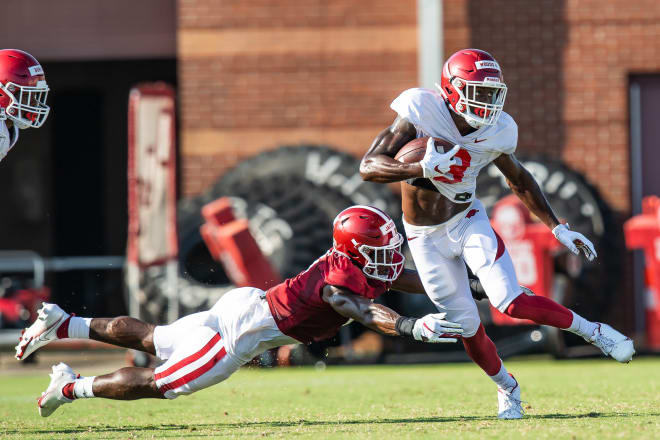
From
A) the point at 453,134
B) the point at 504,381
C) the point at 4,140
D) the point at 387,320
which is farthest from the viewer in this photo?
the point at 4,140

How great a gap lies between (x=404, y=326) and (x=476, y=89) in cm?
143

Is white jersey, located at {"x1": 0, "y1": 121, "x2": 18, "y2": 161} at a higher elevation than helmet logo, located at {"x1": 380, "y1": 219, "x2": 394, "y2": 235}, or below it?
higher

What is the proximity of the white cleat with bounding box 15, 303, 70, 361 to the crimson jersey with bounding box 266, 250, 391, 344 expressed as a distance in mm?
1140

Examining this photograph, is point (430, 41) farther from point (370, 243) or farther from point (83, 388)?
point (83, 388)

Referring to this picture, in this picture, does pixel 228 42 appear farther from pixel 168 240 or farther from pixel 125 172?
pixel 125 172

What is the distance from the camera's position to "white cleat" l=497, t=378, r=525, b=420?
19.2ft

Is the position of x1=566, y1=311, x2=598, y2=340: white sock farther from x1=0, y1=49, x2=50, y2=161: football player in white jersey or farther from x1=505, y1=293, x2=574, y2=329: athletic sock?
x1=0, y1=49, x2=50, y2=161: football player in white jersey

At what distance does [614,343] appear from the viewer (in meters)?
5.58

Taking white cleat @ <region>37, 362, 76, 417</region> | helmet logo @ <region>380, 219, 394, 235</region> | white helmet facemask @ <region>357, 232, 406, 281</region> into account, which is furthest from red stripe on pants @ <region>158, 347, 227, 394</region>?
helmet logo @ <region>380, 219, 394, 235</region>

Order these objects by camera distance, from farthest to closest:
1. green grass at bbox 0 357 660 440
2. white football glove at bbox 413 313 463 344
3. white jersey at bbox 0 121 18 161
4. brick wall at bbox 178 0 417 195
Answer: brick wall at bbox 178 0 417 195
white jersey at bbox 0 121 18 161
green grass at bbox 0 357 660 440
white football glove at bbox 413 313 463 344

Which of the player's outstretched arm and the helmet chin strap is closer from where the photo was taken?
the helmet chin strap

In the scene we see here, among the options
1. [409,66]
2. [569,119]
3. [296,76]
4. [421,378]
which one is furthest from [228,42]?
[421,378]

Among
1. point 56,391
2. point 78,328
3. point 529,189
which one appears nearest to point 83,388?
point 56,391

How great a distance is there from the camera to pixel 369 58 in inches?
538
